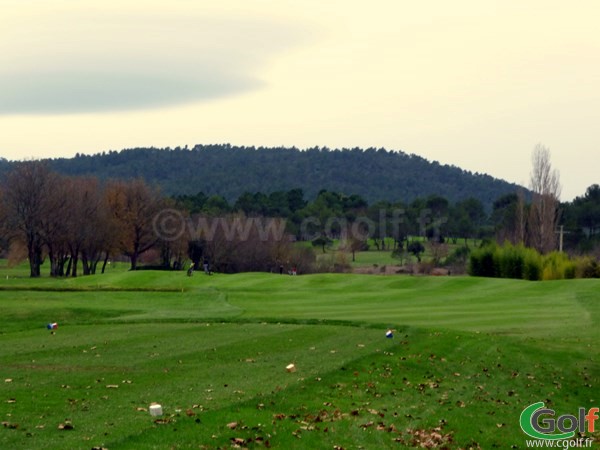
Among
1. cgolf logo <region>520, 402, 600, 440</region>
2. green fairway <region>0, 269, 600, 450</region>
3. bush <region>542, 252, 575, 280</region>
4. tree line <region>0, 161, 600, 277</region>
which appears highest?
tree line <region>0, 161, 600, 277</region>

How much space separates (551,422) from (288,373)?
5.17 meters

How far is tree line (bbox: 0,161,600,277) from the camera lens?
283 feet

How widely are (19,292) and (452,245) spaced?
10040cm

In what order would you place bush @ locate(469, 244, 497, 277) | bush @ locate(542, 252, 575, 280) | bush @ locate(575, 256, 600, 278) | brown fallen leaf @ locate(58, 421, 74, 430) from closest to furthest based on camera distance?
1. brown fallen leaf @ locate(58, 421, 74, 430)
2. bush @ locate(575, 256, 600, 278)
3. bush @ locate(542, 252, 575, 280)
4. bush @ locate(469, 244, 497, 277)

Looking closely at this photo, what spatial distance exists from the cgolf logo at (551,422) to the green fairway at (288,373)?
0.93 ft

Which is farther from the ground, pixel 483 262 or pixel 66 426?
pixel 483 262

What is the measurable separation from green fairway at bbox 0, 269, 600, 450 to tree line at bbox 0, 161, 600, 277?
48759mm

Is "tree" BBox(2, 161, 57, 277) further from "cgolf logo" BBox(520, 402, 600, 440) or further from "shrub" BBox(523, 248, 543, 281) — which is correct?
"cgolf logo" BBox(520, 402, 600, 440)

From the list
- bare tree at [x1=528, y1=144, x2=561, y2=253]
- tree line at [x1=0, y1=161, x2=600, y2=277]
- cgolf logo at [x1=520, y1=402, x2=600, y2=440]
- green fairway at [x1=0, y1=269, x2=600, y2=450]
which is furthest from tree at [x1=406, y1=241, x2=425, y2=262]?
cgolf logo at [x1=520, y1=402, x2=600, y2=440]

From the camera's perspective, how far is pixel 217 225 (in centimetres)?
10656

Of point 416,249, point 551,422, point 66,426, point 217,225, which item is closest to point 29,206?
point 217,225

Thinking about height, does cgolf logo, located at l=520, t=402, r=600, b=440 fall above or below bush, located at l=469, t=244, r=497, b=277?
below

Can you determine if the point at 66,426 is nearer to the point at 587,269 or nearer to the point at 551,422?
the point at 551,422

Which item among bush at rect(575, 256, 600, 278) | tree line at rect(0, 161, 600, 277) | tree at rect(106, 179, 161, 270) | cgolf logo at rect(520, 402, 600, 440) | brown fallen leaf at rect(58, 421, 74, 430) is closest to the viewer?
brown fallen leaf at rect(58, 421, 74, 430)
